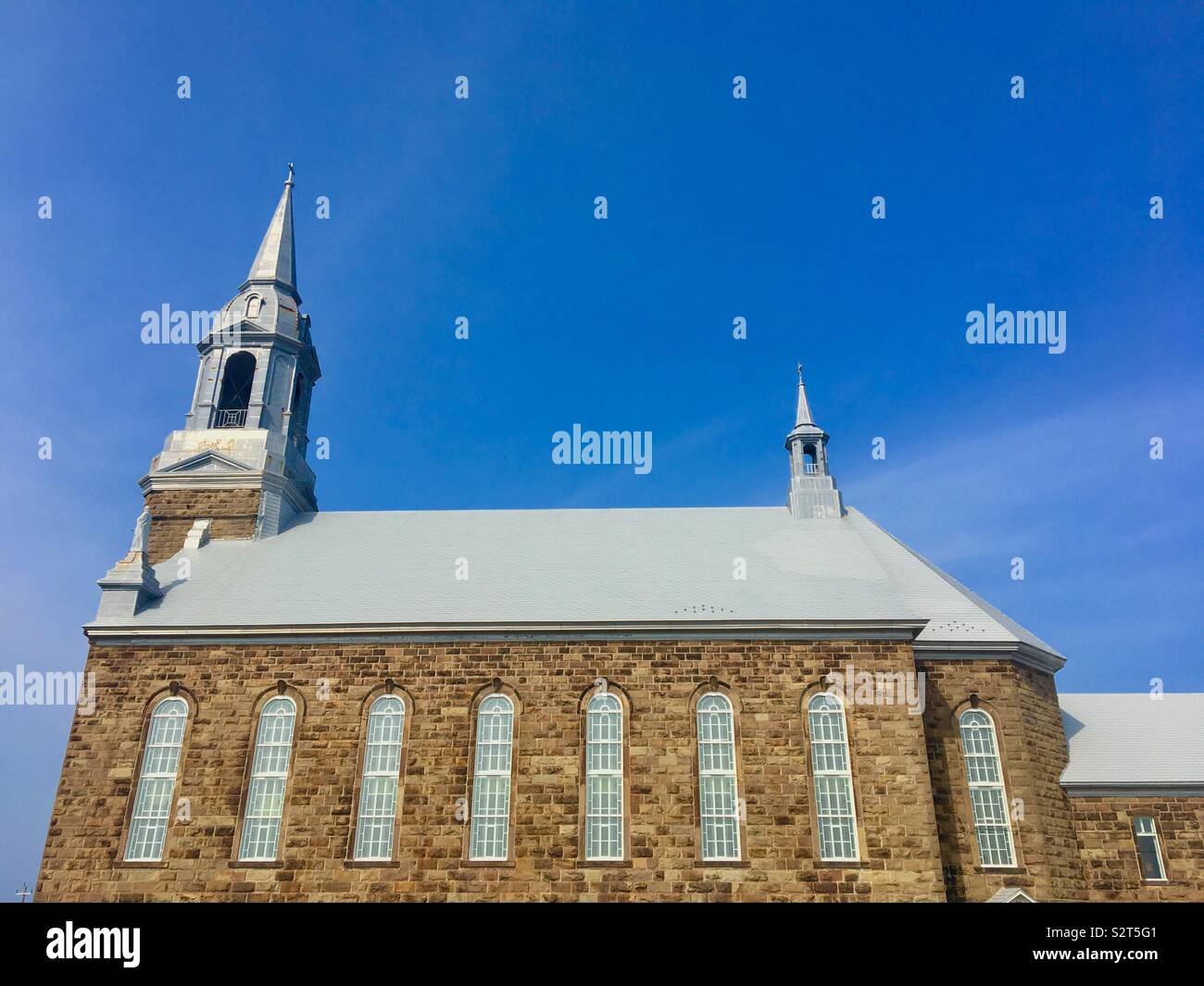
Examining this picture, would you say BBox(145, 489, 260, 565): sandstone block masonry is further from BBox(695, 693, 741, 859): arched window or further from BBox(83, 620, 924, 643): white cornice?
BBox(695, 693, 741, 859): arched window

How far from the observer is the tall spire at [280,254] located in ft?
112

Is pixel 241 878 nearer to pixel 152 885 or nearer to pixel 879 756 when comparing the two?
pixel 152 885

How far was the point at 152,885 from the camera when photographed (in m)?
22.2

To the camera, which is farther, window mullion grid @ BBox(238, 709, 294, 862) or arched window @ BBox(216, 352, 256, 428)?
arched window @ BBox(216, 352, 256, 428)

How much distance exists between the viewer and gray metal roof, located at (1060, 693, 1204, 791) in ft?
79.5

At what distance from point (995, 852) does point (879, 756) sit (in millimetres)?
3718

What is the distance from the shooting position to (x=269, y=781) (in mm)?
23219

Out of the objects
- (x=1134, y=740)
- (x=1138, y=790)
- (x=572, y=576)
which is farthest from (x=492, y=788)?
(x=1134, y=740)

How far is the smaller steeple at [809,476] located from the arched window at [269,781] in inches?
646

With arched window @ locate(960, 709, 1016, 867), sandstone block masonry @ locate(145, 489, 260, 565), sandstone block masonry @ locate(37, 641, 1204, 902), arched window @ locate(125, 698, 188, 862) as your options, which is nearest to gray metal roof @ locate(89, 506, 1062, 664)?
sandstone block masonry @ locate(145, 489, 260, 565)

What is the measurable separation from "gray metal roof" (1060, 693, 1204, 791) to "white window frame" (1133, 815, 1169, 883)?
0.80 m

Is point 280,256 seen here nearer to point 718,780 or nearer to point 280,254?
point 280,254
